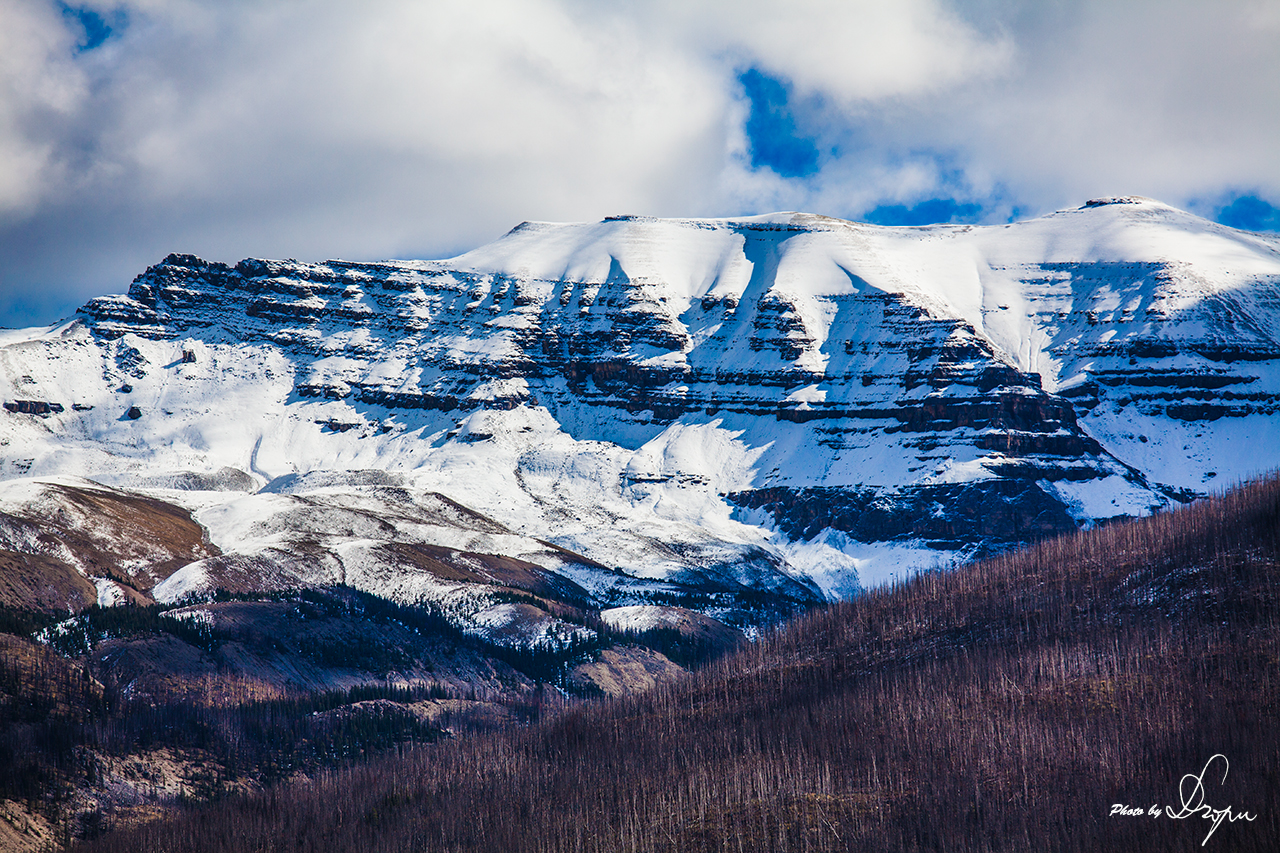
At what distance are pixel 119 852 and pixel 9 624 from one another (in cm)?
6642

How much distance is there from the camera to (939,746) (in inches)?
3140

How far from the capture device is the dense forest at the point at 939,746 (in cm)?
6481

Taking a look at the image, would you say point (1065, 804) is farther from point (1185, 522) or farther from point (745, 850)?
point (1185, 522)

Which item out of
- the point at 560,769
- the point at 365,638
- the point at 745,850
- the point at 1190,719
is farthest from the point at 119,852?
the point at 365,638

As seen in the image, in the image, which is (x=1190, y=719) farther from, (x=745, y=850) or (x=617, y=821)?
(x=617, y=821)

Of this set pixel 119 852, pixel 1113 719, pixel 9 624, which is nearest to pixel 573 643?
pixel 9 624

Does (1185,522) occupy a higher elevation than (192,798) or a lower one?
higher

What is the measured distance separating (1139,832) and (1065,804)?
23.2ft

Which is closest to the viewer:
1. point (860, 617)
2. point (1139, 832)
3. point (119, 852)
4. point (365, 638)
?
point (1139, 832)

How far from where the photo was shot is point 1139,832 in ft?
186

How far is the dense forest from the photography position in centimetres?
6481

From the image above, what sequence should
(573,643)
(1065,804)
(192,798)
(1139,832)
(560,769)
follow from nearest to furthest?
(1139,832), (1065,804), (560,769), (192,798), (573,643)

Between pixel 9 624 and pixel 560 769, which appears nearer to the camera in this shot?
pixel 560 769

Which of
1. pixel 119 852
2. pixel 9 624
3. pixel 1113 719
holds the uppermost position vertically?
pixel 9 624
